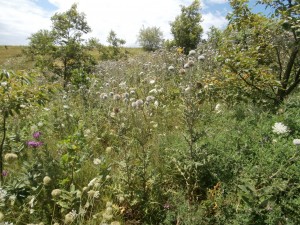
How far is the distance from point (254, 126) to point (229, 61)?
3.41 feet

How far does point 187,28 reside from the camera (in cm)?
1723

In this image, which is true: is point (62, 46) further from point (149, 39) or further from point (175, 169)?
point (149, 39)

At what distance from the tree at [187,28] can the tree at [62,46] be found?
10.6 m

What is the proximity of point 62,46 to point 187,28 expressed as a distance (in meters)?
11.7

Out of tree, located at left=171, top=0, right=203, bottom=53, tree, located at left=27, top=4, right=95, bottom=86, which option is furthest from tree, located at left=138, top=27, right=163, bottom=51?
tree, located at left=27, top=4, right=95, bottom=86

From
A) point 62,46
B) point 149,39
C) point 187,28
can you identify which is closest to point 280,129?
point 62,46

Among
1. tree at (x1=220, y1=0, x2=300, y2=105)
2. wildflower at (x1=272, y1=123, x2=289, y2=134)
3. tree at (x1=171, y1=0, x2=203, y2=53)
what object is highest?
tree at (x1=171, y1=0, x2=203, y2=53)

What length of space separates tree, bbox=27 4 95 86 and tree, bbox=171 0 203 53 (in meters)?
10.6

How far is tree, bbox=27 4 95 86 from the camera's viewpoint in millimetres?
7617

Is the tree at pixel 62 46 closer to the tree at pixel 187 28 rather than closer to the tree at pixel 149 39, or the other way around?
the tree at pixel 187 28

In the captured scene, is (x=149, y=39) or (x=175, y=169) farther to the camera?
(x=149, y=39)

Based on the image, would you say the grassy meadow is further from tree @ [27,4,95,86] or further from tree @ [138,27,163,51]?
tree @ [138,27,163,51]

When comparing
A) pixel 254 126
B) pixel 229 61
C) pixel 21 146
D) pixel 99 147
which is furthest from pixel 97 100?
pixel 254 126

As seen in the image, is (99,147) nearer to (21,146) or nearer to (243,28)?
(21,146)
